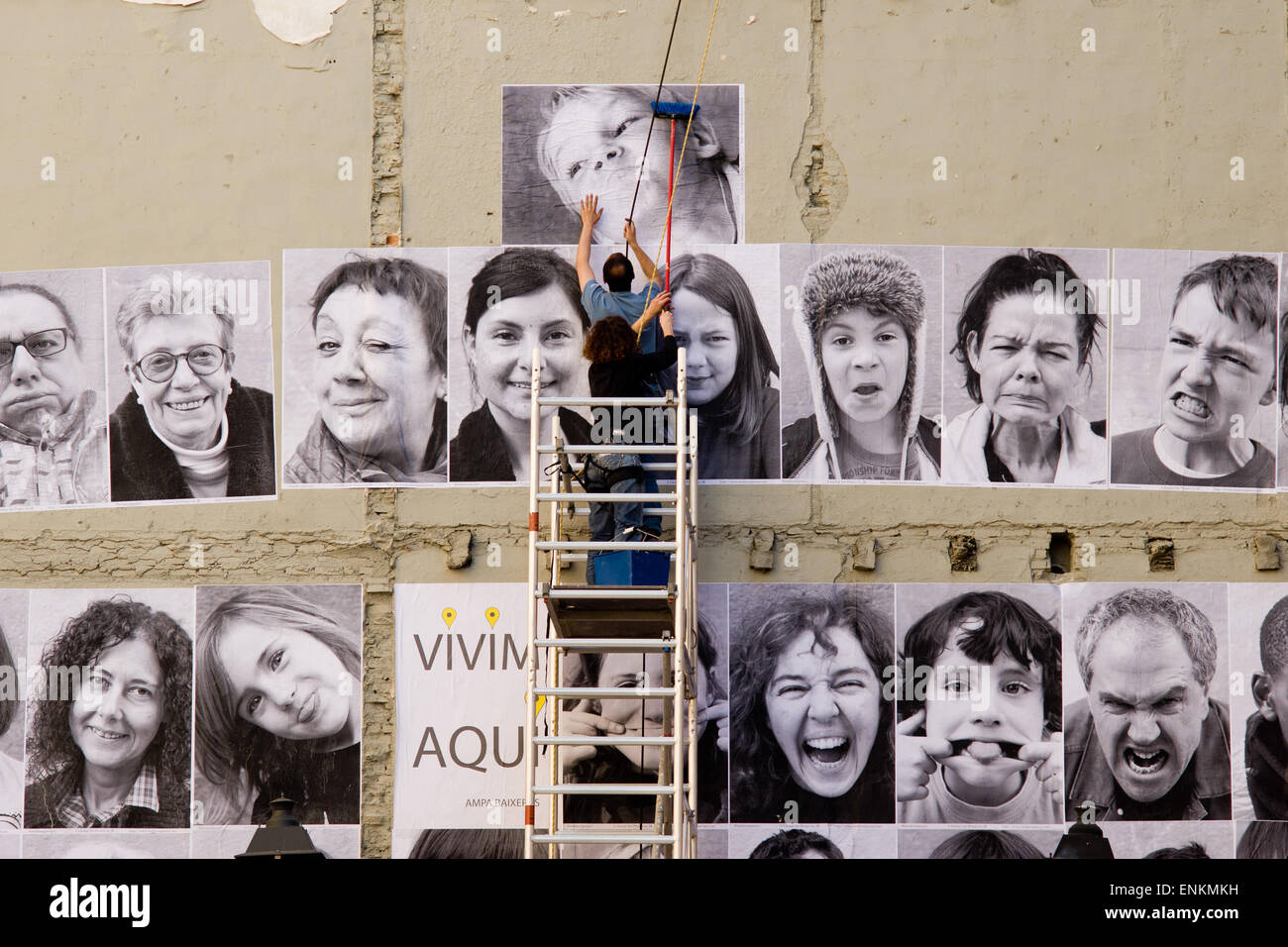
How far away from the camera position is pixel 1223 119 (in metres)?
9.46

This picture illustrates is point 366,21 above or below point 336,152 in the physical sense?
above

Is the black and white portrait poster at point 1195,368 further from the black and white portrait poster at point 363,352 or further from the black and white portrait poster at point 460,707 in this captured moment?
the black and white portrait poster at point 363,352

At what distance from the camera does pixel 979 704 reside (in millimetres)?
9078

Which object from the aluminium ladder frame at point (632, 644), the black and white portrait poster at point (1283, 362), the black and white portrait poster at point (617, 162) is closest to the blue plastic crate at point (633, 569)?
the aluminium ladder frame at point (632, 644)

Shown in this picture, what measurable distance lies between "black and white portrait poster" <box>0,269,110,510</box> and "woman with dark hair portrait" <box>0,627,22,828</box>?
0.91 m

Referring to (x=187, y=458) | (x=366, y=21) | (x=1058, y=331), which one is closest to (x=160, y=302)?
(x=187, y=458)

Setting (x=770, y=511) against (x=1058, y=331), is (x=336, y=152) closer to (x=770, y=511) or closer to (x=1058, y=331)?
(x=770, y=511)

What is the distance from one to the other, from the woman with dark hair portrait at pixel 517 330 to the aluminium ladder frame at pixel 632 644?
545mm

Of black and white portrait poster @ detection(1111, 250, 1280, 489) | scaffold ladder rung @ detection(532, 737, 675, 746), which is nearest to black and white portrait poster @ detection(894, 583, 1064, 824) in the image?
black and white portrait poster @ detection(1111, 250, 1280, 489)

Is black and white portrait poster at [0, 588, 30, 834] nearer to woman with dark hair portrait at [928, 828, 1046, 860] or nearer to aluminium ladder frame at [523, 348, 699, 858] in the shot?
aluminium ladder frame at [523, 348, 699, 858]

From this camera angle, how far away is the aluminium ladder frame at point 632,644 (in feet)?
25.1

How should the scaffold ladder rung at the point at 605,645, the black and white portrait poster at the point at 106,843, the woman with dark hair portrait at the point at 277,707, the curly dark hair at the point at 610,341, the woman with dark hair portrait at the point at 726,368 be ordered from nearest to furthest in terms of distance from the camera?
the scaffold ladder rung at the point at 605,645 < the curly dark hair at the point at 610,341 < the black and white portrait poster at the point at 106,843 < the woman with dark hair portrait at the point at 277,707 < the woman with dark hair portrait at the point at 726,368

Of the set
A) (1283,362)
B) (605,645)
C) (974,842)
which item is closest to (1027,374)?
(1283,362)

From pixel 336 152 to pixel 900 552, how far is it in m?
4.04
